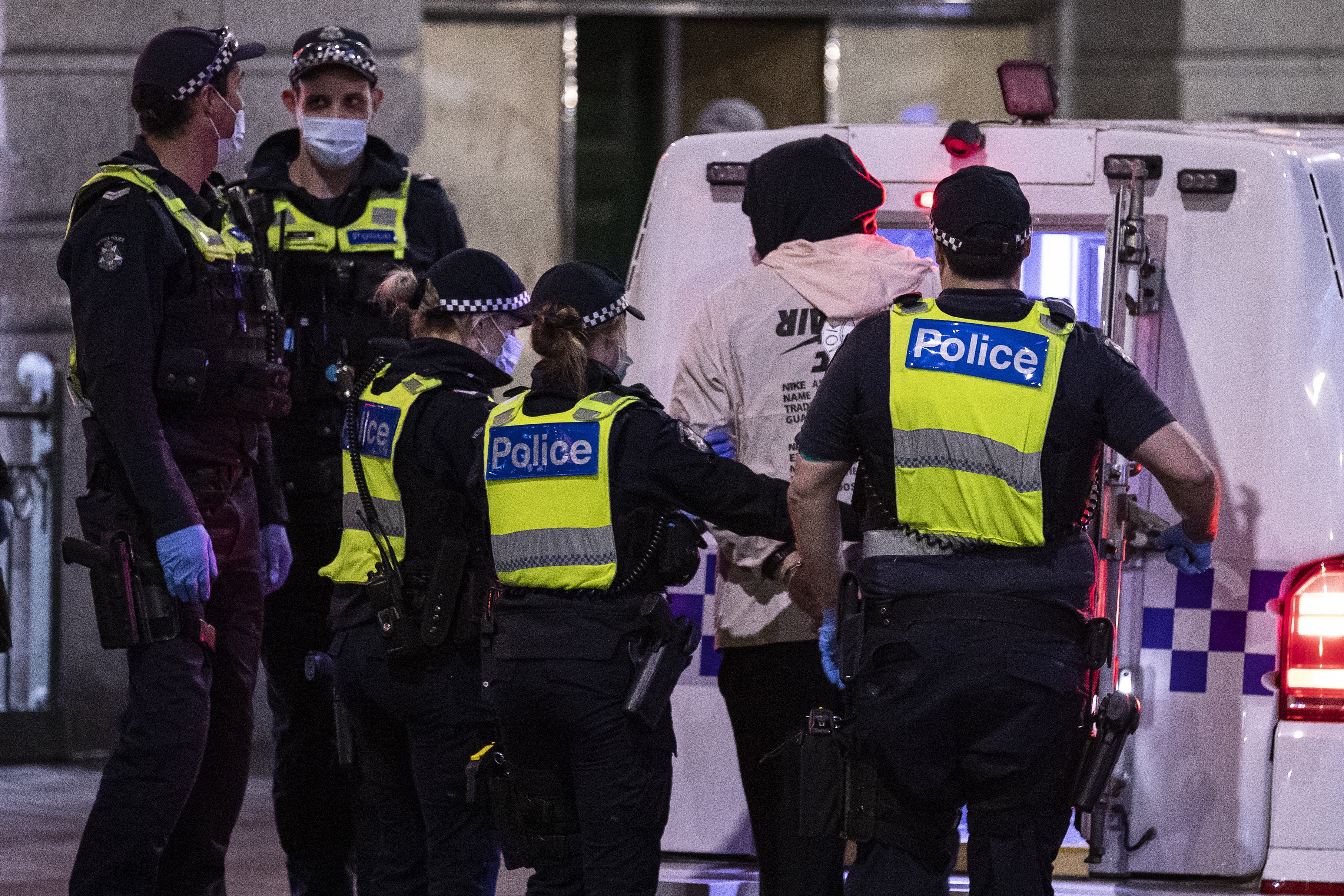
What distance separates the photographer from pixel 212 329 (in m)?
4.22

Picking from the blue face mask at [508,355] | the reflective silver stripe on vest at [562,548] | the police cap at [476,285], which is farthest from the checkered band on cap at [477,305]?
the reflective silver stripe on vest at [562,548]

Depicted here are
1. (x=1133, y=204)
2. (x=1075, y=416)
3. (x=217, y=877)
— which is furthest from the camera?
(x=217, y=877)

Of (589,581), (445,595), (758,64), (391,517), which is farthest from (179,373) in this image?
(758,64)

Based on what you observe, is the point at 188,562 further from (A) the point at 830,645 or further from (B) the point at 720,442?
(A) the point at 830,645

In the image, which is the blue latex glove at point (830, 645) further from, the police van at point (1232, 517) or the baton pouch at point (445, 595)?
the baton pouch at point (445, 595)

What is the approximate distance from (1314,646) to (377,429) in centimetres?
217

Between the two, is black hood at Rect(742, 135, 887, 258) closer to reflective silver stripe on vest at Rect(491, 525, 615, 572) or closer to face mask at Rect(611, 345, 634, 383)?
face mask at Rect(611, 345, 634, 383)

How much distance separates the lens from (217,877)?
4.36 meters

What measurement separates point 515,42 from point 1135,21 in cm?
307

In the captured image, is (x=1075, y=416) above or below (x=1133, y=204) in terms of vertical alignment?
below

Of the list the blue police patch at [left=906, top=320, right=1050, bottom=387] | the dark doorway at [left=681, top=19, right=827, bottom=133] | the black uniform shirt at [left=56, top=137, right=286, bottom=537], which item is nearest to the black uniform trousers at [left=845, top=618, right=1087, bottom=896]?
the blue police patch at [left=906, top=320, right=1050, bottom=387]

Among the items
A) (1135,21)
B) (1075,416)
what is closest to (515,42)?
(1135,21)

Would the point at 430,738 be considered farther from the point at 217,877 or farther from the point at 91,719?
the point at 91,719

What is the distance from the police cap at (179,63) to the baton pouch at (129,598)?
1.14 m
